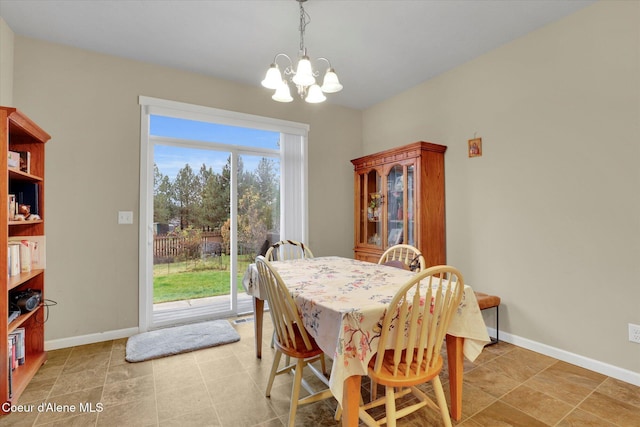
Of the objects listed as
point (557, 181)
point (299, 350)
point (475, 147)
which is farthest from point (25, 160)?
point (557, 181)

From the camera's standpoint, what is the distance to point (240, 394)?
74.4 inches

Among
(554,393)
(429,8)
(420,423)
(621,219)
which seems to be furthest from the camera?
(429,8)

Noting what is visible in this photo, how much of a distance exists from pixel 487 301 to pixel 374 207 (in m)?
1.59

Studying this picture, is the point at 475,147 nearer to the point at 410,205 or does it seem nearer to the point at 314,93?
the point at 410,205

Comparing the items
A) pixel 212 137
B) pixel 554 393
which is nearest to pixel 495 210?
pixel 554 393

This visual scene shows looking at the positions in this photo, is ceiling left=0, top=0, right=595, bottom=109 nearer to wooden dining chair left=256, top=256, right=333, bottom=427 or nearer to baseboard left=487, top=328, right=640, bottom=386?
wooden dining chair left=256, top=256, right=333, bottom=427

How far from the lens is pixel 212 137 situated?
332 centimetres

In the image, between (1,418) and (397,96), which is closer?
(1,418)

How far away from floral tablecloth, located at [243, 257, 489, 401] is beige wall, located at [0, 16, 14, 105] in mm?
2366

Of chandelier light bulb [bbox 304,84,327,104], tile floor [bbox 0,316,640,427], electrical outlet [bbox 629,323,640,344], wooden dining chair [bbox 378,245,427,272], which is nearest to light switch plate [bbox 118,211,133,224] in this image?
tile floor [bbox 0,316,640,427]

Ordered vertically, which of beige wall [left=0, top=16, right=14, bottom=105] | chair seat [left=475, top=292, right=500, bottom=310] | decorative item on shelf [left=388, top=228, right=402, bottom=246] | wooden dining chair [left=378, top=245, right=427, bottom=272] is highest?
beige wall [left=0, top=16, right=14, bottom=105]

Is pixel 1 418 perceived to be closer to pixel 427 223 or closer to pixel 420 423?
pixel 420 423

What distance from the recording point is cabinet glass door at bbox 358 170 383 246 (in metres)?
3.63

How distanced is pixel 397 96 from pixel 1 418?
4.32 m
